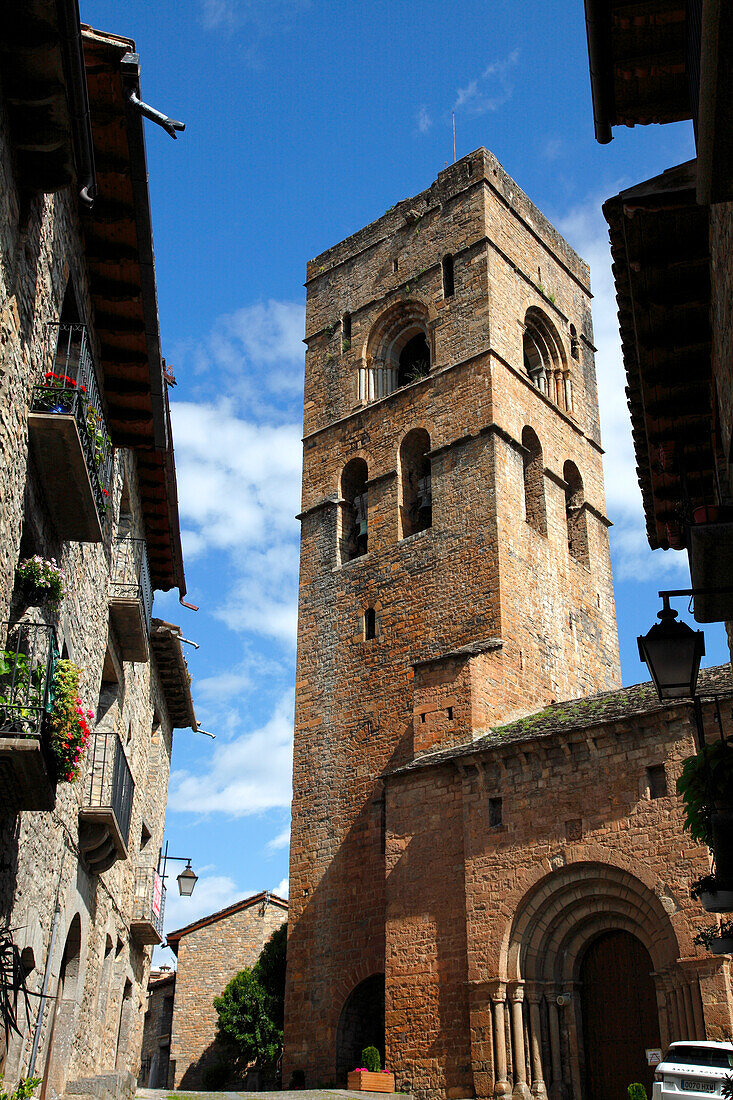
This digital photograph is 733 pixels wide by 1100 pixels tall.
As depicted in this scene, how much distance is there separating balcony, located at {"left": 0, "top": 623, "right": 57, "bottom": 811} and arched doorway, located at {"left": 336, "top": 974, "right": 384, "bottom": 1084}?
14.5 meters

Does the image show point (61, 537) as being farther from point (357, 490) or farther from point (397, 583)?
point (357, 490)

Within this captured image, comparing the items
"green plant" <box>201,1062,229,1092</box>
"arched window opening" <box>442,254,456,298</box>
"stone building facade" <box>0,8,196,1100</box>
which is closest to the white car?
"stone building facade" <box>0,8,196,1100</box>

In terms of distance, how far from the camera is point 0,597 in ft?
24.0

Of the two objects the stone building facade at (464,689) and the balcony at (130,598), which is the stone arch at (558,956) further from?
the balcony at (130,598)

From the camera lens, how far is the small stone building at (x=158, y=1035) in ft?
98.9

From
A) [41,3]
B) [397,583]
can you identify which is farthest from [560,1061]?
[41,3]

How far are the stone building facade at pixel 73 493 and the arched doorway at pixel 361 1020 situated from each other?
6068 mm

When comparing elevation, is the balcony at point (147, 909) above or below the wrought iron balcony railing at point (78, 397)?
below

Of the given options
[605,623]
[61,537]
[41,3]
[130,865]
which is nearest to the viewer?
[41,3]

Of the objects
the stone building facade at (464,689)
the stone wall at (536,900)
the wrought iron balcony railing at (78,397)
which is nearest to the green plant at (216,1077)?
the stone building facade at (464,689)

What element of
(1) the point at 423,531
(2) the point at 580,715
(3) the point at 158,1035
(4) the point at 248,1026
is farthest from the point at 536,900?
(3) the point at 158,1035

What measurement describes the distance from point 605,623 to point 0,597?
20877 millimetres

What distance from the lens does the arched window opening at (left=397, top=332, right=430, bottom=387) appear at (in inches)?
1107

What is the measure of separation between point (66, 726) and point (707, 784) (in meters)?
4.23
